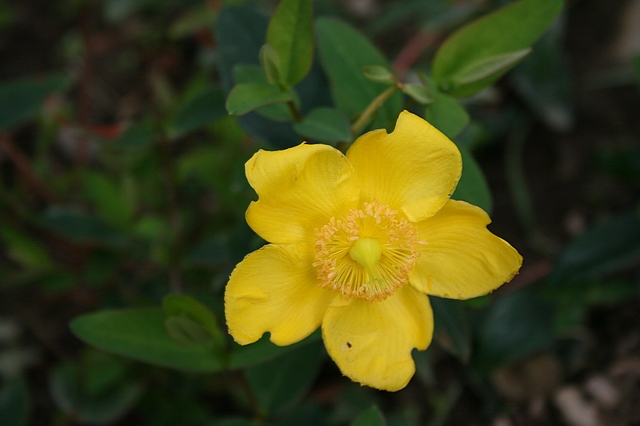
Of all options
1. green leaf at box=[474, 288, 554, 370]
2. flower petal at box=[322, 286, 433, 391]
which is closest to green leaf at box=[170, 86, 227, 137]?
flower petal at box=[322, 286, 433, 391]

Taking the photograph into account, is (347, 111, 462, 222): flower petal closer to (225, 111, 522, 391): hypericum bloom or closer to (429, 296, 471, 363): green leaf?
(225, 111, 522, 391): hypericum bloom

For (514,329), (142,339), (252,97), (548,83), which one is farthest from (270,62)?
(548,83)

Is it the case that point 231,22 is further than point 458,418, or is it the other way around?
point 458,418

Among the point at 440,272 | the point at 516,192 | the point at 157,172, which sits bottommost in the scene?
the point at 516,192

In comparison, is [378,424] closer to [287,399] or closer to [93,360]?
[287,399]

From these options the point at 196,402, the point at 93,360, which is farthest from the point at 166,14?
the point at 196,402

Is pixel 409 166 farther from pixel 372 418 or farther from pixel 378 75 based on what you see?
pixel 372 418
